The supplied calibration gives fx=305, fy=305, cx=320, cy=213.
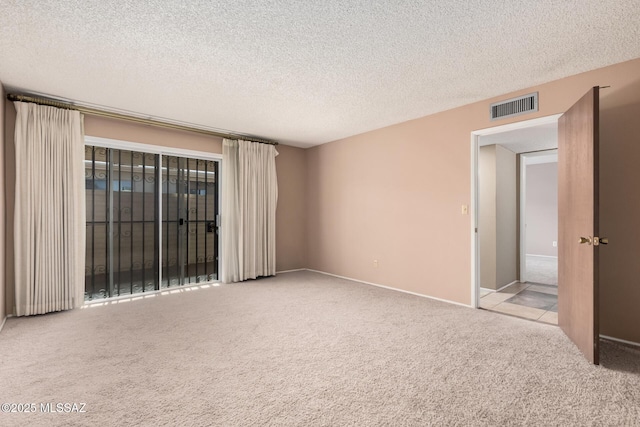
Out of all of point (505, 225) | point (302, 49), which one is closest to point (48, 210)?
point (302, 49)

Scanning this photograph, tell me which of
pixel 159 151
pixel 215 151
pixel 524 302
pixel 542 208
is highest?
pixel 215 151

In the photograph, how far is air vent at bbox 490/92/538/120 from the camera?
10.9 ft

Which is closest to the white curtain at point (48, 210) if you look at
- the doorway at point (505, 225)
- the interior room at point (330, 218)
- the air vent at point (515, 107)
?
the interior room at point (330, 218)

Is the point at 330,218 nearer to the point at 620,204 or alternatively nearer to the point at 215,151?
the point at 215,151

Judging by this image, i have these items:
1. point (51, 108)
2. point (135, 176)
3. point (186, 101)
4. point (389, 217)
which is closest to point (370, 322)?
point (389, 217)

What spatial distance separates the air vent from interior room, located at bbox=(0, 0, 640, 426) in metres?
0.02

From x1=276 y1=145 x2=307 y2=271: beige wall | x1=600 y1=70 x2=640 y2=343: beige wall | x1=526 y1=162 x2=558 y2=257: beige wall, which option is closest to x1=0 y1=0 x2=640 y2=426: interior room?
x1=600 y1=70 x2=640 y2=343: beige wall

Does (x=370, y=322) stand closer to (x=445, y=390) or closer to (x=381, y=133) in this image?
(x=445, y=390)

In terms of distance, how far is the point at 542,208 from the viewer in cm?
816

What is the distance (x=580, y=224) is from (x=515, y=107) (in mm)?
1563

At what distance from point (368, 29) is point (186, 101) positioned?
2498mm

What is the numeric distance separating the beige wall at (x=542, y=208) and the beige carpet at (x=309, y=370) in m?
6.06

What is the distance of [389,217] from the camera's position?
484 cm

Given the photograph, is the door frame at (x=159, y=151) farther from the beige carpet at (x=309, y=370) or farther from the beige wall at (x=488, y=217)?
the beige wall at (x=488, y=217)
